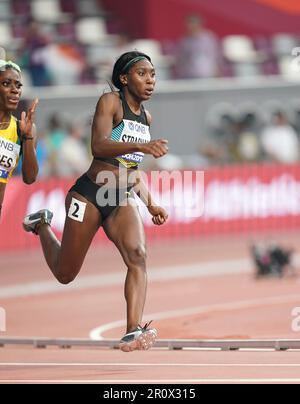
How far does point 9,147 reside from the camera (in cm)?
1242

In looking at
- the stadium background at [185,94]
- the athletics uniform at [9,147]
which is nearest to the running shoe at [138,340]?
the athletics uniform at [9,147]

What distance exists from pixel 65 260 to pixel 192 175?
14.4 m

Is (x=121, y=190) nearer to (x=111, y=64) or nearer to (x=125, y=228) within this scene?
(x=125, y=228)

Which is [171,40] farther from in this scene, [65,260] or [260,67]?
[65,260]

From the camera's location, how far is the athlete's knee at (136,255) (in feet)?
38.5

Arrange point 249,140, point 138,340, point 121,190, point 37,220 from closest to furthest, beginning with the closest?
point 138,340, point 121,190, point 37,220, point 249,140

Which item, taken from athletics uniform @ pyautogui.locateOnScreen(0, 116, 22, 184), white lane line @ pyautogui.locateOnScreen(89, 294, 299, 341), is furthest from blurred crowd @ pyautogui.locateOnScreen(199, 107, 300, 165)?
athletics uniform @ pyautogui.locateOnScreen(0, 116, 22, 184)

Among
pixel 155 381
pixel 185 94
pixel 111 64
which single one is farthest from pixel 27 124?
pixel 185 94

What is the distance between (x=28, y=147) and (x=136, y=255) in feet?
4.87

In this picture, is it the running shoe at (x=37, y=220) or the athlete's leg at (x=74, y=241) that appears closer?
the athlete's leg at (x=74, y=241)

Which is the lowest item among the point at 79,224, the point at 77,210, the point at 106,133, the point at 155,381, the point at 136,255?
the point at 155,381

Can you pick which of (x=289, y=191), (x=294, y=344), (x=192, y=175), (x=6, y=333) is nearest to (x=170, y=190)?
(x=192, y=175)

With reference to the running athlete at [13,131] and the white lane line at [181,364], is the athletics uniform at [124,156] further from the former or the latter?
the white lane line at [181,364]

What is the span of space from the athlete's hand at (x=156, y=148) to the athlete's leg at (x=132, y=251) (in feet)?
3.13
